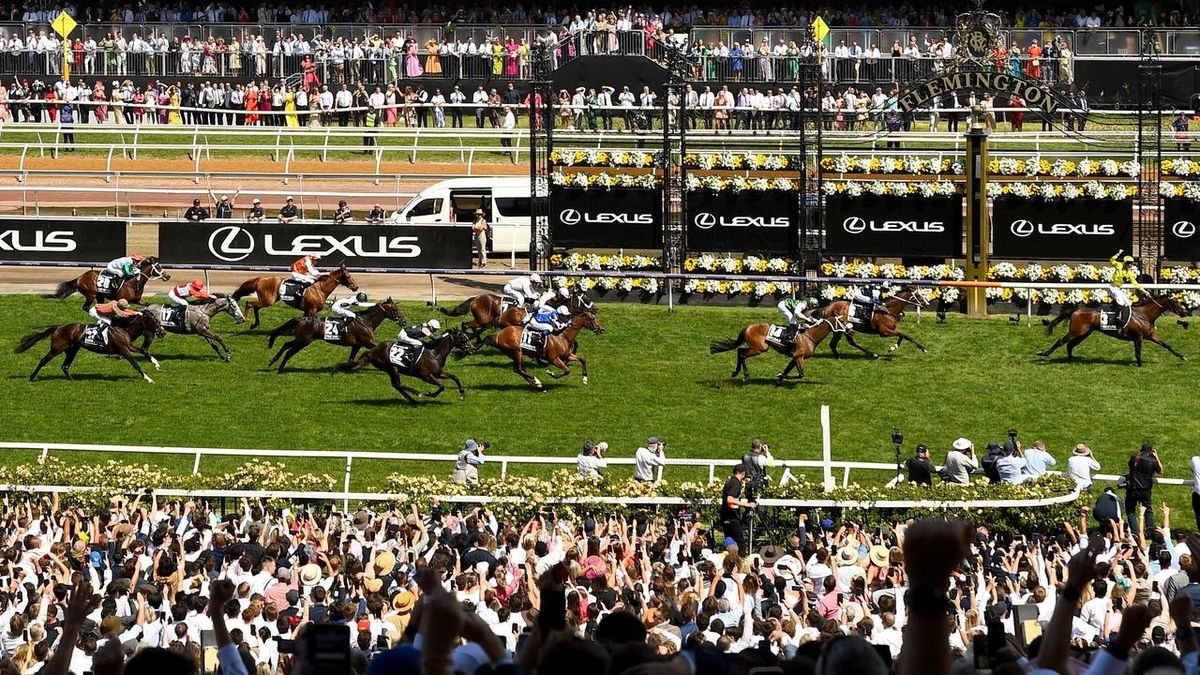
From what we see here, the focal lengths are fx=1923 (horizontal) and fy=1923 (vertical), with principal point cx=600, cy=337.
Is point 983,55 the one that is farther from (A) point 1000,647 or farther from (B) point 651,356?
(A) point 1000,647

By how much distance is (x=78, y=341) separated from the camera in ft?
78.9

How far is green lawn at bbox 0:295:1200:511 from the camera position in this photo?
72.0 ft

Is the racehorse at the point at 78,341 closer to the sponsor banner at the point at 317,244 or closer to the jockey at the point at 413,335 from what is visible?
the jockey at the point at 413,335

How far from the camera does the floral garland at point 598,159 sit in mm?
30141

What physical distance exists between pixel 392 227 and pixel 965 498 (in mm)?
13720

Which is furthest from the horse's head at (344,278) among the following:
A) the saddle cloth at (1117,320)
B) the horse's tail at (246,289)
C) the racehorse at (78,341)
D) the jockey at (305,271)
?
the saddle cloth at (1117,320)

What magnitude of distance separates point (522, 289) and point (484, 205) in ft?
26.4

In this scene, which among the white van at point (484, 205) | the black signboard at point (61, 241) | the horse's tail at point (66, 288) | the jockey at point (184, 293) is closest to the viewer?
the jockey at point (184, 293)

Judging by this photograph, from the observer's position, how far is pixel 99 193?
36562 mm

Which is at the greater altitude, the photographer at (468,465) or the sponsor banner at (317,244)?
the sponsor banner at (317,244)

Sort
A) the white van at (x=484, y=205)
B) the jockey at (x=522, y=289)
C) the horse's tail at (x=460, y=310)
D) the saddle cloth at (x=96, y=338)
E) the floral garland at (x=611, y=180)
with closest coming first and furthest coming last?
1. the saddle cloth at (x=96, y=338)
2. the jockey at (x=522, y=289)
3. the horse's tail at (x=460, y=310)
4. the floral garland at (x=611, y=180)
5. the white van at (x=484, y=205)

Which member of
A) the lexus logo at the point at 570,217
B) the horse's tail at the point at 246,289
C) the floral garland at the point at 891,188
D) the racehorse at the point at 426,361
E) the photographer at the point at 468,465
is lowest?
the photographer at the point at 468,465

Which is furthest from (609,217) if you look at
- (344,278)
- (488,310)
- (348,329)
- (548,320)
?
(348,329)

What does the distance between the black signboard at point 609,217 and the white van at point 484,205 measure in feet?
10.3
